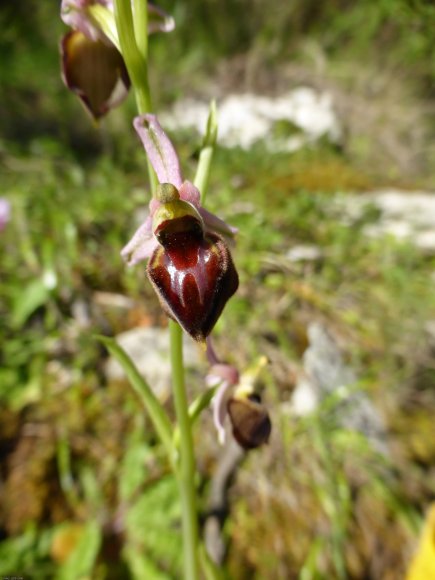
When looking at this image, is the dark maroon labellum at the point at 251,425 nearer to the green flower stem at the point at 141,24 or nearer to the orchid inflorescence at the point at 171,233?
the orchid inflorescence at the point at 171,233

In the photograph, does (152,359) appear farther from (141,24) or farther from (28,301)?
(141,24)

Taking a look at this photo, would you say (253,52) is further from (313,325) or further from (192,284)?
(192,284)

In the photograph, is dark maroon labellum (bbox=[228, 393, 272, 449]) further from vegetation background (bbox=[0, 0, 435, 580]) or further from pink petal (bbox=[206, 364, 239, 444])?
vegetation background (bbox=[0, 0, 435, 580])

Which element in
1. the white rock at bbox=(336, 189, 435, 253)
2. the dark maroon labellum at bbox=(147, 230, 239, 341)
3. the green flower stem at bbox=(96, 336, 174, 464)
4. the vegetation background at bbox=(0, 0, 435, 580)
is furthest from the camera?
the white rock at bbox=(336, 189, 435, 253)

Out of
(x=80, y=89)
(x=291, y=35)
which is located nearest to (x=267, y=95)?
(x=291, y=35)

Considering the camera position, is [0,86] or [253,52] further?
[253,52]

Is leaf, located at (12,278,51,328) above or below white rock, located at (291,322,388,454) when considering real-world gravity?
above

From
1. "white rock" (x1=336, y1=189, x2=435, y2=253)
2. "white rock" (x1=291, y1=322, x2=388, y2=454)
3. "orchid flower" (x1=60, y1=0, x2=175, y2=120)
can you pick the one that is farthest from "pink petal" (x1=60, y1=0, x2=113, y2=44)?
"white rock" (x1=336, y1=189, x2=435, y2=253)
